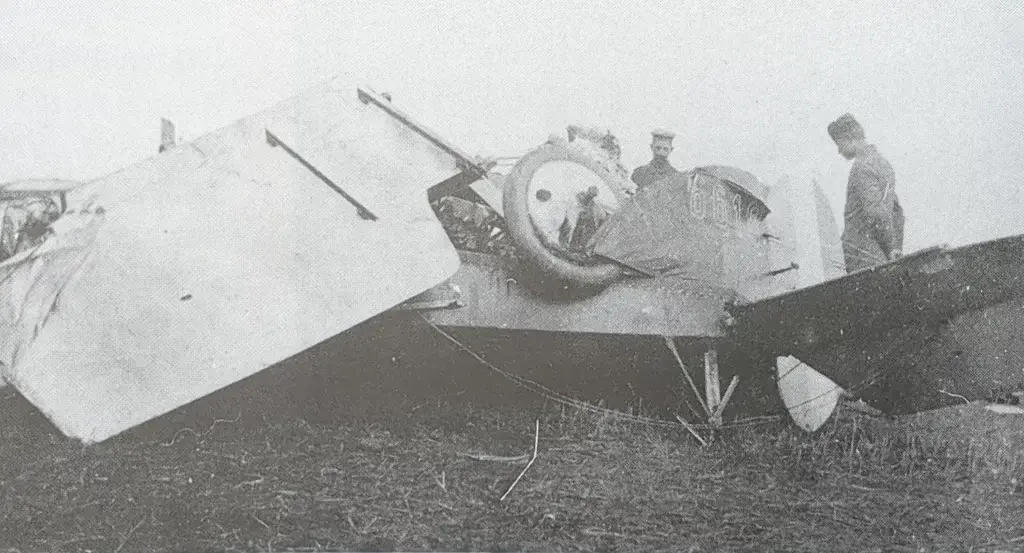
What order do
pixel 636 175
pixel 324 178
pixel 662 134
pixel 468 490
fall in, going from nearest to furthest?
pixel 468 490 → pixel 324 178 → pixel 662 134 → pixel 636 175

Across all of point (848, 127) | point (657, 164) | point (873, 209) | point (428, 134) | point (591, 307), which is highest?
point (657, 164)

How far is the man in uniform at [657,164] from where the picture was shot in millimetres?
5238

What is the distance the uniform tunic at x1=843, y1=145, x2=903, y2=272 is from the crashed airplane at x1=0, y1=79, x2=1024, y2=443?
56 centimetres

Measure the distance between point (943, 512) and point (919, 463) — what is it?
0.59 metres

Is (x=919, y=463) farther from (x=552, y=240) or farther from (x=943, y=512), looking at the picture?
(x=552, y=240)

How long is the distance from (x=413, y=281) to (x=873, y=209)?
2634 mm

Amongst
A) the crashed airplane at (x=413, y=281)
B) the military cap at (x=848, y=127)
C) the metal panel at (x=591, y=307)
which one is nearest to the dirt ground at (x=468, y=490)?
the crashed airplane at (x=413, y=281)

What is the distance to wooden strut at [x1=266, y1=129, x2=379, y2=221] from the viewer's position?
3.55 meters

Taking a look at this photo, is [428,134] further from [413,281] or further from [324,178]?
[413,281]

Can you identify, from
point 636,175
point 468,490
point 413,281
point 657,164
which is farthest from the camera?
point 636,175

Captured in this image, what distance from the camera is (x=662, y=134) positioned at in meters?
5.10

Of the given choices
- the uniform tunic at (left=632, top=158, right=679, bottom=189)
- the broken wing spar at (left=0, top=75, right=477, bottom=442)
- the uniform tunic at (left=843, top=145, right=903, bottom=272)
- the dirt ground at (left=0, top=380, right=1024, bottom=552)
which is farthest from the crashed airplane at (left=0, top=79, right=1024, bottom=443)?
the uniform tunic at (left=632, top=158, right=679, bottom=189)

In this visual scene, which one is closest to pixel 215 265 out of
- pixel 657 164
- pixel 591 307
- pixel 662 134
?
pixel 591 307

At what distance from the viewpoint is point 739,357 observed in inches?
171
